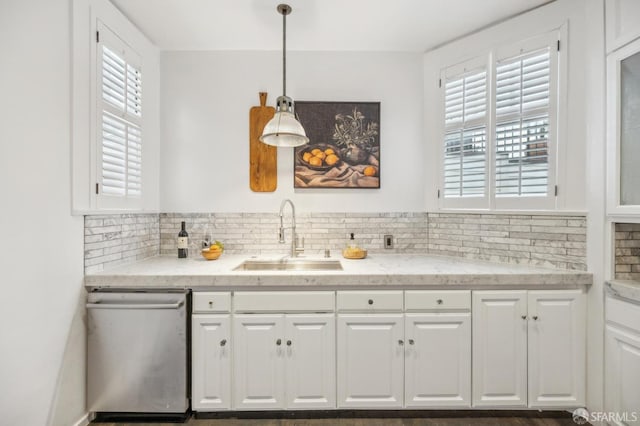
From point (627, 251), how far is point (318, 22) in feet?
8.28

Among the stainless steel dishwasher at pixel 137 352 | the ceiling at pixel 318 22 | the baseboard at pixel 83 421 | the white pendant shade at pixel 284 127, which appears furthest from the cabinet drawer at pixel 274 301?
the ceiling at pixel 318 22

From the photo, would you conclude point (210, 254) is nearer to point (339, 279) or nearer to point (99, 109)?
point (339, 279)

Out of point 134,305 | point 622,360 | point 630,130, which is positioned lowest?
point 622,360

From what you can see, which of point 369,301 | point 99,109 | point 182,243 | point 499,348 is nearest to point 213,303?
point 182,243

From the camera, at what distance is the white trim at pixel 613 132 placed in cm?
173

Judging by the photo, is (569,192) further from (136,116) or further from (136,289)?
(136,116)

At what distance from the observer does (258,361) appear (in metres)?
1.86

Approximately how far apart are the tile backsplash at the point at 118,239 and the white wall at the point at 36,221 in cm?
9

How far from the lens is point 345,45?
2.54m

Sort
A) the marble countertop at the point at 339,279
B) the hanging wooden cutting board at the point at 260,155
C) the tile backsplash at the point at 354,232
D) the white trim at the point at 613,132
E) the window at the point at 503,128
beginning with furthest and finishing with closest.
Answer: the hanging wooden cutting board at the point at 260,155, the tile backsplash at the point at 354,232, the window at the point at 503,128, the marble countertop at the point at 339,279, the white trim at the point at 613,132

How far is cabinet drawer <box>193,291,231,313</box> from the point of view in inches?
72.9

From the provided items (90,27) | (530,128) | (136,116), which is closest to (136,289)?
(136,116)

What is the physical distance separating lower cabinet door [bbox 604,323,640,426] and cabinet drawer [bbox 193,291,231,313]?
2288 mm

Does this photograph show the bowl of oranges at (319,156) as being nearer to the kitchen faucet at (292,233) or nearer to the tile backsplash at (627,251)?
the kitchen faucet at (292,233)
